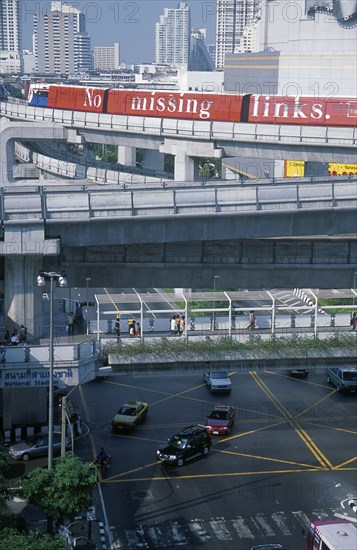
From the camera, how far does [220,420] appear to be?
38781 mm

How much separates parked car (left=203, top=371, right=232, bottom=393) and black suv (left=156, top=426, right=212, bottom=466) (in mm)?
7705

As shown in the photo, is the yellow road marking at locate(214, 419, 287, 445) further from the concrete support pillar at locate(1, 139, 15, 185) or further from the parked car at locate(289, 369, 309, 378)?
the concrete support pillar at locate(1, 139, 15, 185)

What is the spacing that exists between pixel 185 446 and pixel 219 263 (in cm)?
813

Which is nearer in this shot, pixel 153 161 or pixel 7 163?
pixel 7 163

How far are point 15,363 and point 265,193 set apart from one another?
12702mm

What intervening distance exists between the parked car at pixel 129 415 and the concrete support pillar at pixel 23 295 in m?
5.87

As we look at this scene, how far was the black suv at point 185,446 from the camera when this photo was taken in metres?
34.8

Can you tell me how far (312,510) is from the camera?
30891mm

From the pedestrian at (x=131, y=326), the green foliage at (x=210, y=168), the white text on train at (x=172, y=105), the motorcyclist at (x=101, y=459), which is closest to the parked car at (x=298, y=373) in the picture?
the pedestrian at (x=131, y=326)

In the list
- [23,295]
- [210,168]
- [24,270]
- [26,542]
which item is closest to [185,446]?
[23,295]

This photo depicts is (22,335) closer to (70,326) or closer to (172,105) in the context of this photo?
(70,326)

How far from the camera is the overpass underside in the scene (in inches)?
1463

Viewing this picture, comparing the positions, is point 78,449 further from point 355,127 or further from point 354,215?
point 355,127

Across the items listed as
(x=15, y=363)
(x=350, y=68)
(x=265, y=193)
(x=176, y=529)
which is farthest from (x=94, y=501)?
(x=350, y=68)
